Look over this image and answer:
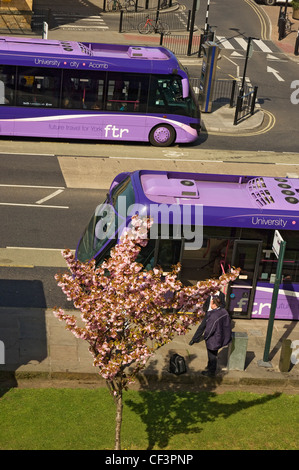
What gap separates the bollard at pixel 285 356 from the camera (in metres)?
15.4

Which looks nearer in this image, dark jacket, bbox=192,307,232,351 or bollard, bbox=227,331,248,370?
dark jacket, bbox=192,307,232,351

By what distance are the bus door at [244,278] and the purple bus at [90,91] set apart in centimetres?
A: 1274

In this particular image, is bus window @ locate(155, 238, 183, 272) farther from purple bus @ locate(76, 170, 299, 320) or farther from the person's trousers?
the person's trousers

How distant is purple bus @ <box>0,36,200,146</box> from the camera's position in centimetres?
2745

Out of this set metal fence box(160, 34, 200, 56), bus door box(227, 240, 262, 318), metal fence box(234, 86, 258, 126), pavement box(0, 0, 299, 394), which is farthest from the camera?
metal fence box(160, 34, 200, 56)

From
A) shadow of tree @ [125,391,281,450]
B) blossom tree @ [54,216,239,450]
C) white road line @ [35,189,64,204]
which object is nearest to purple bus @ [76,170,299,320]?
shadow of tree @ [125,391,281,450]

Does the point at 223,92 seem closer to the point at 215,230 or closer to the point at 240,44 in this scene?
the point at 240,44

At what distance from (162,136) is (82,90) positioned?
3.43 meters

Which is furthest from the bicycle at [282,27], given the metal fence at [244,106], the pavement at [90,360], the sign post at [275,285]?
the sign post at [275,285]

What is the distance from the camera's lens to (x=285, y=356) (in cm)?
1546

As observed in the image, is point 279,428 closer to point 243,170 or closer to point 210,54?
point 243,170

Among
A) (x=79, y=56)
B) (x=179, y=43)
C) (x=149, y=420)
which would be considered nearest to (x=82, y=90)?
(x=79, y=56)

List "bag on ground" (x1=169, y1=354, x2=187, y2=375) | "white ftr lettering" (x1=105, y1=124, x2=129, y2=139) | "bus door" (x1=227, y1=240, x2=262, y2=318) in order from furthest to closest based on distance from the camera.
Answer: "white ftr lettering" (x1=105, y1=124, x2=129, y2=139) → "bus door" (x1=227, y1=240, x2=262, y2=318) → "bag on ground" (x1=169, y1=354, x2=187, y2=375)

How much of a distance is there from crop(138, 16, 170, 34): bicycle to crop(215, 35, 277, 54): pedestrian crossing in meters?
3.26
